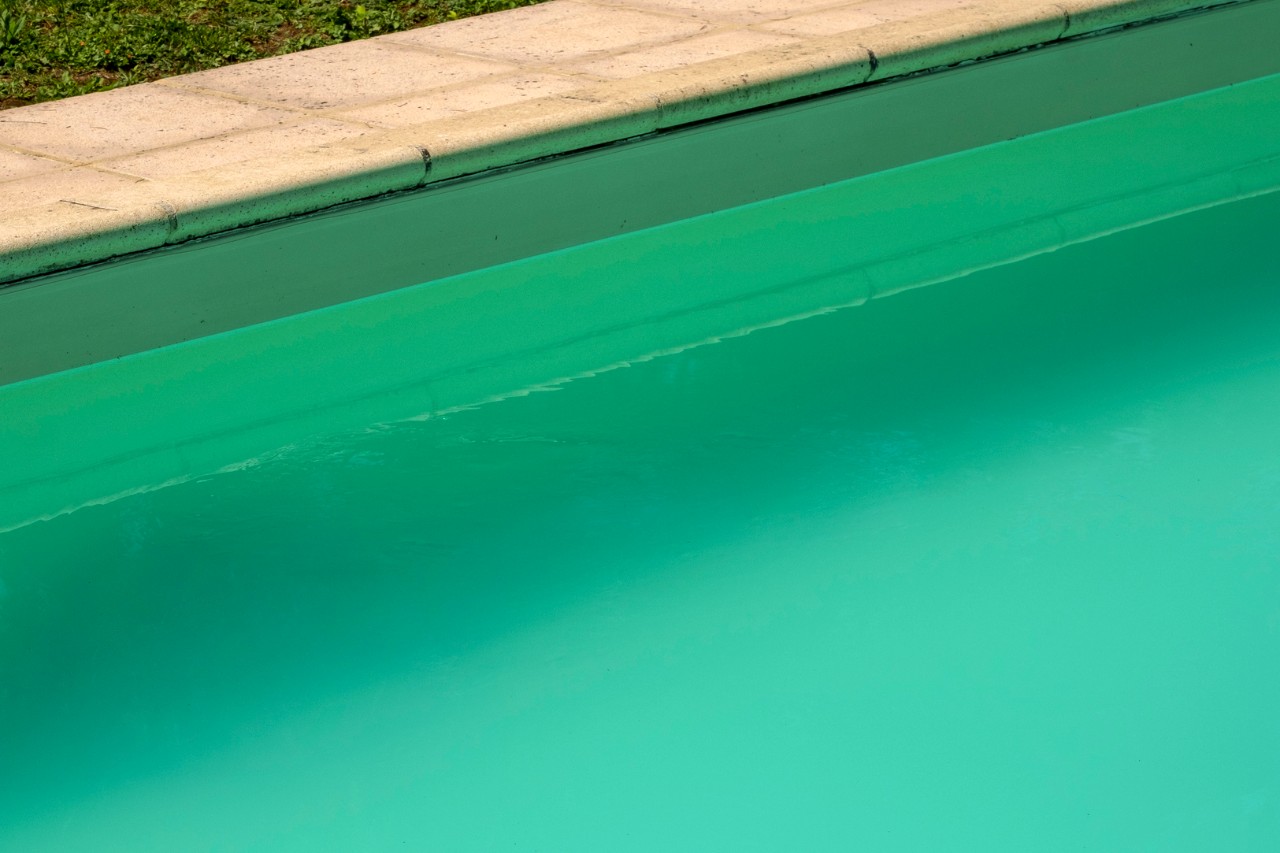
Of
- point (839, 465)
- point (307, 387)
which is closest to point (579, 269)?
point (307, 387)

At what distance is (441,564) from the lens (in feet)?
10.1

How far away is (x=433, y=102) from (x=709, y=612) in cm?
195

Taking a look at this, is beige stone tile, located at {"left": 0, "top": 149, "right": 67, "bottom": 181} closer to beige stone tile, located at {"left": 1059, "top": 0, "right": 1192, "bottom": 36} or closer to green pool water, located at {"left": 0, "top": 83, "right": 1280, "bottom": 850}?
green pool water, located at {"left": 0, "top": 83, "right": 1280, "bottom": 850}

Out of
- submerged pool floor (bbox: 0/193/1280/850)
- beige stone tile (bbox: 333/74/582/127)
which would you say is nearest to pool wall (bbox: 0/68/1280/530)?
submerged pool floor (bbox: 0/193/1280/850)

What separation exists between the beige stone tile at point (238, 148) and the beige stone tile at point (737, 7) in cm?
146

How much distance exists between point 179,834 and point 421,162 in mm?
1842

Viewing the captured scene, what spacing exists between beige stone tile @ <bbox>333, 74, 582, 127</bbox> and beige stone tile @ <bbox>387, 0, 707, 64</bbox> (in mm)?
245

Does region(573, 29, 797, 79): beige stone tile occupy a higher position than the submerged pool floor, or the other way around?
region(573, 29, 797, 79): beige stone tile

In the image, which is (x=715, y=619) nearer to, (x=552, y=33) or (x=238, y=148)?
(x=238, y=148)

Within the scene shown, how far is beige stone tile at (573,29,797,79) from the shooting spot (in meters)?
4.30

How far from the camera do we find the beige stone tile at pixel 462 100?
402 cm

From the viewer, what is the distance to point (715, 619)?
9.55 feet

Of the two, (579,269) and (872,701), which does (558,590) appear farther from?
(579,269)

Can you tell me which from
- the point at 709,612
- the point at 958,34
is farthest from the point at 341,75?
the point at 709,612
